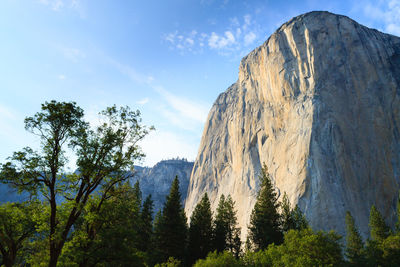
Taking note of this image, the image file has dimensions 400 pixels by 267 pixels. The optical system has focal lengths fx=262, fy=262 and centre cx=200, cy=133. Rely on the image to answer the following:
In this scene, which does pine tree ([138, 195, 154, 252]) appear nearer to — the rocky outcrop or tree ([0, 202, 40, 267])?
tree ([0, 202, 40, 267])

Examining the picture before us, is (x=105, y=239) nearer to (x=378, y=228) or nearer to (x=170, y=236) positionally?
(x=170, y=236)

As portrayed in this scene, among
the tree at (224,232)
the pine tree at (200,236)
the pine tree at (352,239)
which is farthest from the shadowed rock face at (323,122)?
the pine tree at (200,236)

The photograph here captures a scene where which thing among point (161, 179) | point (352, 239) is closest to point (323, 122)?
point (352, 239)

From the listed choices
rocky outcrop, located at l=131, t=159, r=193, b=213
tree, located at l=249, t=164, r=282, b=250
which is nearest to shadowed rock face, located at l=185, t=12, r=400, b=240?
tree, located at l=249, t=164, r=282, b=250

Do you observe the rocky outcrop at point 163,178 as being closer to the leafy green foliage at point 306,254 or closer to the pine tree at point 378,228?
the pine tree at point 378,228

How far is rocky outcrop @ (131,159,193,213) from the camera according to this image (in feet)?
430

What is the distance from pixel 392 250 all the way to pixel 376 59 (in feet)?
165

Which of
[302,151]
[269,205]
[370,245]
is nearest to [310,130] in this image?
[302,151]

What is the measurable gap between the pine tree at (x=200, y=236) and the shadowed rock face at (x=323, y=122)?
1703cm

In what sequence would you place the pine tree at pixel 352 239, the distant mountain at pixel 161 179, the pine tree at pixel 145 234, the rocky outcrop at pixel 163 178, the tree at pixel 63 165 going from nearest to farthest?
the tree at pixel 63 165 → the pine tree at pixel 145 234 → the pine tree at pixel 352 239 → the rocky outcrop at pixel 163 178 → the distant mountain at pixel 161 179

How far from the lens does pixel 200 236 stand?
120 ft

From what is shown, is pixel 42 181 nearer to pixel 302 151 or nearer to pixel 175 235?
pixel 175 235

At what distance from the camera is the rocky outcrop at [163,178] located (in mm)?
130925

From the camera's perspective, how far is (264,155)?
63.0 m
